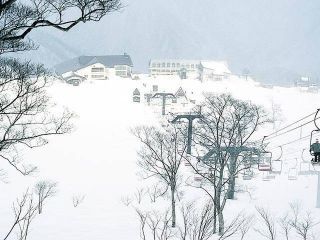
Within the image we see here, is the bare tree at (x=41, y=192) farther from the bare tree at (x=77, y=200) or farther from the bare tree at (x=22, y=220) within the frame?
the bare tree at (x=77, y=200)

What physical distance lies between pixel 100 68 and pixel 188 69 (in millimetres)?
30077

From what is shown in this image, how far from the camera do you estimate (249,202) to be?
2733 cm

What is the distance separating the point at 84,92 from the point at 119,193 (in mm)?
48649

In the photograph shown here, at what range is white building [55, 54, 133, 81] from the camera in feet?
305

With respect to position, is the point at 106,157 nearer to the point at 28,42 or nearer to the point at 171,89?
the point at 28,42

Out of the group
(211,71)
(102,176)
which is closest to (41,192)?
(102,176)

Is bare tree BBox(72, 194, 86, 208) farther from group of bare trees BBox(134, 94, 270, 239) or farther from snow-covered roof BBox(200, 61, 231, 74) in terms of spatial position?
snow-covered roof BBox(200, 61, 231, 74)

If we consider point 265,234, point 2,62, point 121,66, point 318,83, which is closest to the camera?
point 2,62

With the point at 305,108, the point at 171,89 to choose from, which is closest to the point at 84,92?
the point at 171,89

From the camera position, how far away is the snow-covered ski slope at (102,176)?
69.0 feet

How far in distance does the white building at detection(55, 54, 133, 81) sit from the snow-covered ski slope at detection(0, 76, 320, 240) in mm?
7588

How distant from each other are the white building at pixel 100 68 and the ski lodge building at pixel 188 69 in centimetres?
1008

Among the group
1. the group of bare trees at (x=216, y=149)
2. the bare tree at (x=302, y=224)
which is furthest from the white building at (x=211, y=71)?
the bare tree at (x=302, y=224)

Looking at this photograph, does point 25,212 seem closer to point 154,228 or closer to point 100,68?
point 154,228
